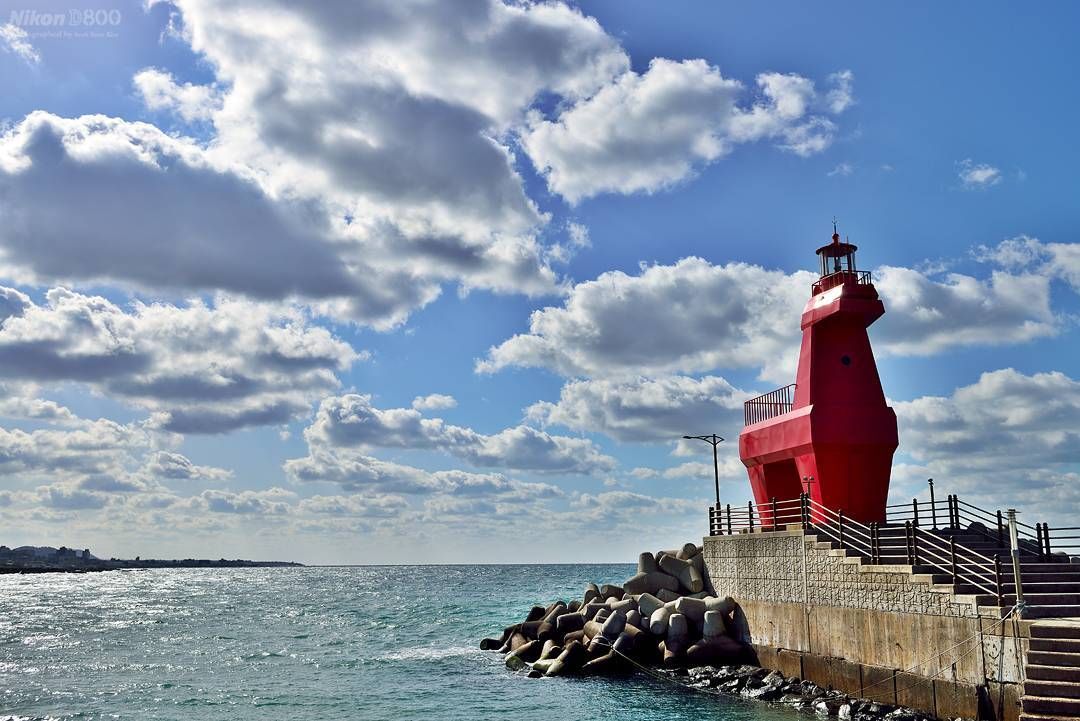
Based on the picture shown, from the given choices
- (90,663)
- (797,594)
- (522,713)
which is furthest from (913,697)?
(90,663)

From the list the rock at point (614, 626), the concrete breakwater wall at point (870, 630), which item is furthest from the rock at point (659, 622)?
the concrete breakwater wall at point (870, 630)

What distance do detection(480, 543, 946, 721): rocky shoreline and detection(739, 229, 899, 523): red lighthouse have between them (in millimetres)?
4014

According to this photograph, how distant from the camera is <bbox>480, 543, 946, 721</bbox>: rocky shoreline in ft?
68.5

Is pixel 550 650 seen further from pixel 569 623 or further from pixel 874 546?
pixel 874 546

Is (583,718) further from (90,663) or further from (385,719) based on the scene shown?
(90,663)

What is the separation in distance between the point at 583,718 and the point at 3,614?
60243 mm

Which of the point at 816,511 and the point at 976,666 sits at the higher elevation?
the point at 816,511

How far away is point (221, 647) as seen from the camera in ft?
133

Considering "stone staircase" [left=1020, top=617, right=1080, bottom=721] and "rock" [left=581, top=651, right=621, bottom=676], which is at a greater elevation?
"stone staircase" [left=1020, top=617, right=1080, bottom=721]

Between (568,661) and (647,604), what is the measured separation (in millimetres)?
2797

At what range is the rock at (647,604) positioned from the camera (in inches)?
→ 1038

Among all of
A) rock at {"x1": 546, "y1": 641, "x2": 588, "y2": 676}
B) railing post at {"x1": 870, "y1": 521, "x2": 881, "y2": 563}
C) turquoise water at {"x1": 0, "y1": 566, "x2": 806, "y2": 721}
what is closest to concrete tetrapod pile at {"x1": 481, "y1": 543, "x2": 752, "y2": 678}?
rock at {"x1": 546, "y1": 641, "x2": 588, "y2": 676}

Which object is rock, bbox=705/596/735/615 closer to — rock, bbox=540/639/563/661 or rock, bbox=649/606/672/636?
rock, bbox=649/606/672/636

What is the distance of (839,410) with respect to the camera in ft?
81.9
